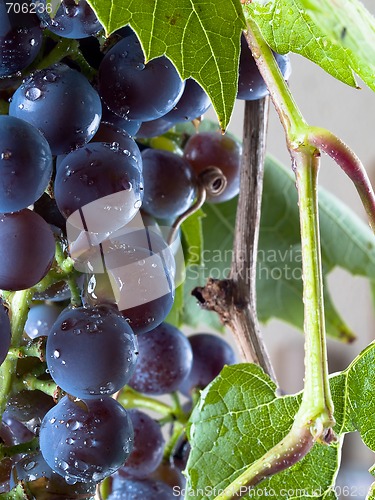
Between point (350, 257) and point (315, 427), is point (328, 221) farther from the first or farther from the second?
point (315, 427)

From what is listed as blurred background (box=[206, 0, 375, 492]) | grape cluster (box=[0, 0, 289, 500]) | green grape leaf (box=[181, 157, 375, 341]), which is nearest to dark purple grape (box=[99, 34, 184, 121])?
grape cluster (box=[0, 0, 289, 500])

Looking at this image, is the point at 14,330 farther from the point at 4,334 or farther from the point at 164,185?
the point at 164,185

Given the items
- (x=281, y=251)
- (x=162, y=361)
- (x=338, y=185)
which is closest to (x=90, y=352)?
(x=162, y=361)

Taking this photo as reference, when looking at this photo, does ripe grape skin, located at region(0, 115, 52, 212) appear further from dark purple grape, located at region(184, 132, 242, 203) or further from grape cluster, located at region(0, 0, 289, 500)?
dark purple grape, located at region(184, 132, 242, 203)

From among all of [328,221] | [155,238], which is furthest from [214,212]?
[155,238]

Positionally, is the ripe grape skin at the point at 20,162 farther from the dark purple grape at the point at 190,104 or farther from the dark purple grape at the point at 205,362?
the dark purple grape at the point at 205,362
